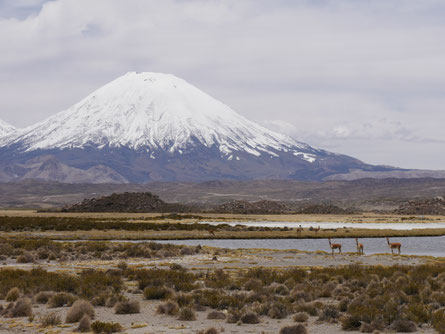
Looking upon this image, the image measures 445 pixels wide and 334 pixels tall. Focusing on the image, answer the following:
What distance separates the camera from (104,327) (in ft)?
50.6

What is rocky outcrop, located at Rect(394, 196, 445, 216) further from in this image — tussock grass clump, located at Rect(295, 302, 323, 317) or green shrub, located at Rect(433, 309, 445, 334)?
green shrub, located at Rect(433, 309, 445, 334)

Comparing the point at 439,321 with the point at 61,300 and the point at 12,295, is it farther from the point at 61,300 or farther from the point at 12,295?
the point at 12,295

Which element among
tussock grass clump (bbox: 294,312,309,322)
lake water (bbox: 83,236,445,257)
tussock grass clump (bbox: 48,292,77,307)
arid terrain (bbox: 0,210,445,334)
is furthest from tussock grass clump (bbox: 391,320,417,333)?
lake water (bbox: 83,236,445,257)

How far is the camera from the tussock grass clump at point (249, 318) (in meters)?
17.0

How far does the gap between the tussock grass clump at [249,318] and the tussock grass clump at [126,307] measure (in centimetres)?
331

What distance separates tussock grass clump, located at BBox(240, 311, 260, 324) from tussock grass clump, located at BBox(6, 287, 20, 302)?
24.7ft

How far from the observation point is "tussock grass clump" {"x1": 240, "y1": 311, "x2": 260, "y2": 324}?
667 inches

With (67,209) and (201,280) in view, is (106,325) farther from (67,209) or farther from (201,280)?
(67,209)

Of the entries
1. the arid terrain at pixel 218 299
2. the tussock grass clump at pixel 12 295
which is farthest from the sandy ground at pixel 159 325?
the tussock grass clump at pixel 12 295

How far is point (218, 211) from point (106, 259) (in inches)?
3882

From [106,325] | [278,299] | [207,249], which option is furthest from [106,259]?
[106,325]

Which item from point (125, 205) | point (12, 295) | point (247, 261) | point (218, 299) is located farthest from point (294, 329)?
point (125, 205)

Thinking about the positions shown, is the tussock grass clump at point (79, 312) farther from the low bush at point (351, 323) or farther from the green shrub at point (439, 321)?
the green shrub at point (439, 321)

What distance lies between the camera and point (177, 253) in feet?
128
